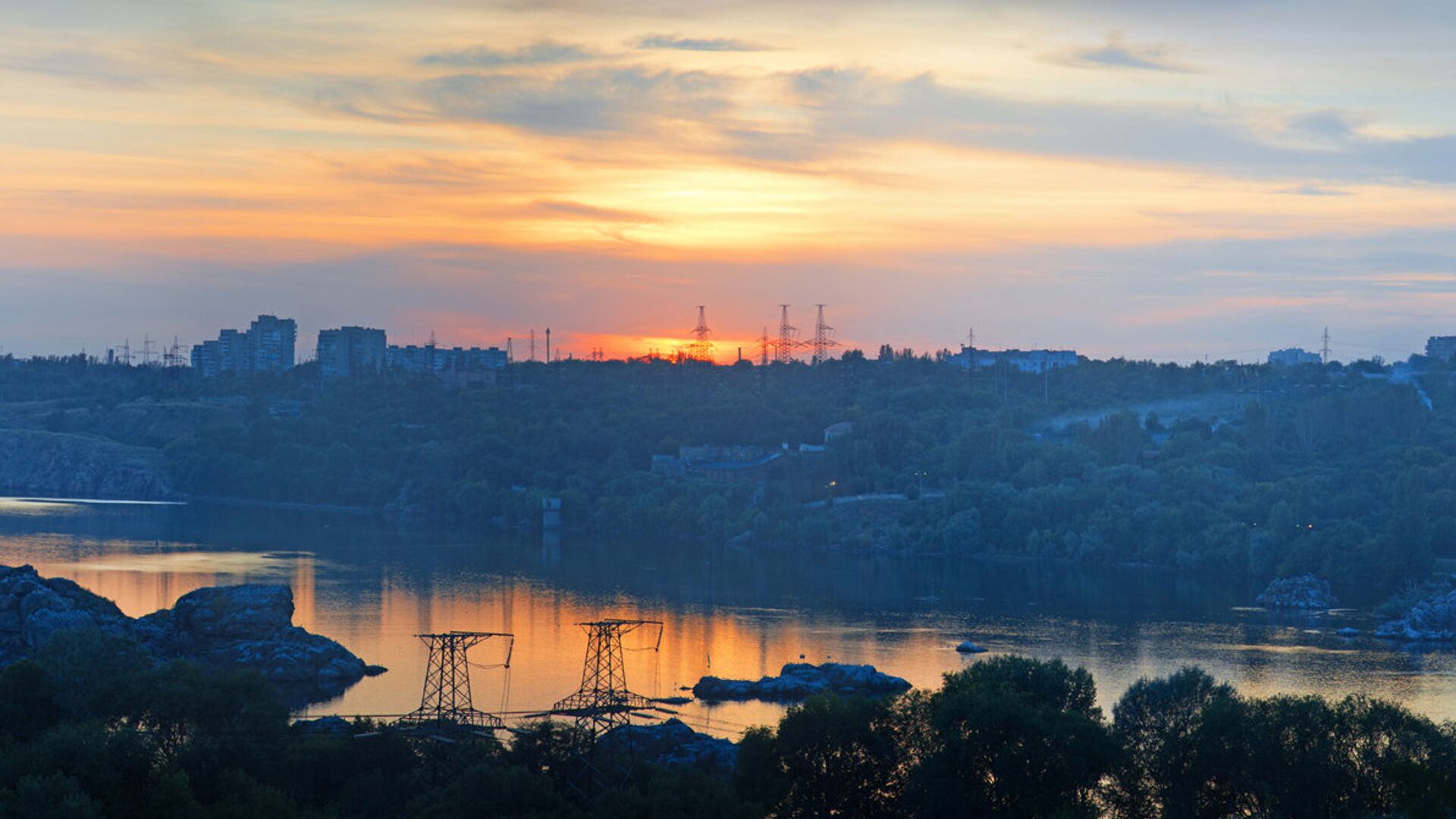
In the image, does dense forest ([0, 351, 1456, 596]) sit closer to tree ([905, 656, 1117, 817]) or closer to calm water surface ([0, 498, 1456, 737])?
calm water surface ([0, 498, 1456, 737])

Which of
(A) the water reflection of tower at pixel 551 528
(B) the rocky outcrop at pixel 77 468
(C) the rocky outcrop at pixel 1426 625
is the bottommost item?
(C) the rocky outcrop at pixel 1426 625

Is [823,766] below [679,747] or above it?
above

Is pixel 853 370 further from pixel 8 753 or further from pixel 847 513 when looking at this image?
pixel 8 753

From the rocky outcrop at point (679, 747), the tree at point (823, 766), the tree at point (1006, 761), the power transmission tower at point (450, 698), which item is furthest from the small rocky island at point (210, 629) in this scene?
the tree at point (1006, 761)

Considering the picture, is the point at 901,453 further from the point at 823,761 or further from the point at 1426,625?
the point at 823,761

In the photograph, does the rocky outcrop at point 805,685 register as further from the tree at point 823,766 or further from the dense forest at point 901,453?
the dense forest at point 901,453

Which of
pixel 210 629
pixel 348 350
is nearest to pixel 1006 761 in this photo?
pixel 210 629
